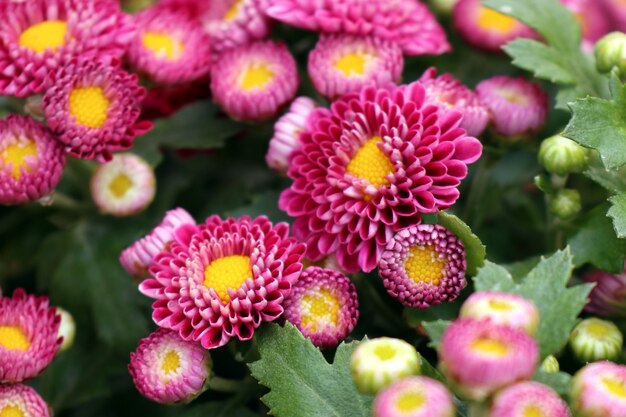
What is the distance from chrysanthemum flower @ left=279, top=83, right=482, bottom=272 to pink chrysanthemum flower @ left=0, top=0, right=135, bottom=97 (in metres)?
0.41

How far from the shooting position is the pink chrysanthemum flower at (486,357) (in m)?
0.87

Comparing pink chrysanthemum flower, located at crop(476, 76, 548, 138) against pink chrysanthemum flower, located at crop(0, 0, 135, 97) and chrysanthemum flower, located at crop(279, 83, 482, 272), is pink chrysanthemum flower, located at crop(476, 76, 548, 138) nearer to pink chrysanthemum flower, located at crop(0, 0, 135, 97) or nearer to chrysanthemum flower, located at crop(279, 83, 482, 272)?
chrysanthemum flower, located at crop(279, 83, 482, 272)

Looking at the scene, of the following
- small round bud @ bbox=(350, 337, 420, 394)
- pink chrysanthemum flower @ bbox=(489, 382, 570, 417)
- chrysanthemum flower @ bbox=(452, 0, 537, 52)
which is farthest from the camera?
chrysanthemum flower @ bbox=(452, 0, 537, 52)

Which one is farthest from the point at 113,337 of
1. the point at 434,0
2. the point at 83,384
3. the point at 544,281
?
the point at 434,0

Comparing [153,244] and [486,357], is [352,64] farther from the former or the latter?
[486,357]

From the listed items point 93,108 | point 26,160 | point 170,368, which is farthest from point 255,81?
point 170,368

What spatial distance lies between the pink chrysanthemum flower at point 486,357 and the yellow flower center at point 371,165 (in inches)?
15.1

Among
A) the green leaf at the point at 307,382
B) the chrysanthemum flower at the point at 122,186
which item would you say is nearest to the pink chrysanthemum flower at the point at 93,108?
the chrysanthemum flower at the point at 122,186

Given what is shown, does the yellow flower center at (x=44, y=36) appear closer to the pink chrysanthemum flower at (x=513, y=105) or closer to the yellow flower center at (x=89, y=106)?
the yellow flower center at (x=89, y=106)

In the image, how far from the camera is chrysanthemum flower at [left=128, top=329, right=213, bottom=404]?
3.86 feet

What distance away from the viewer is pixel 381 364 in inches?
38.9

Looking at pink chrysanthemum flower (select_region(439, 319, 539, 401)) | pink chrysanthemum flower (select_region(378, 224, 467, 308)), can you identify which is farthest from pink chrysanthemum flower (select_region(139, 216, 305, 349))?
pink chrysanthemum flower (select_region(439, 319, 539, 401))

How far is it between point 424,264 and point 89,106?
621mm

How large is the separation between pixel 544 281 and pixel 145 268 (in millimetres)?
638
